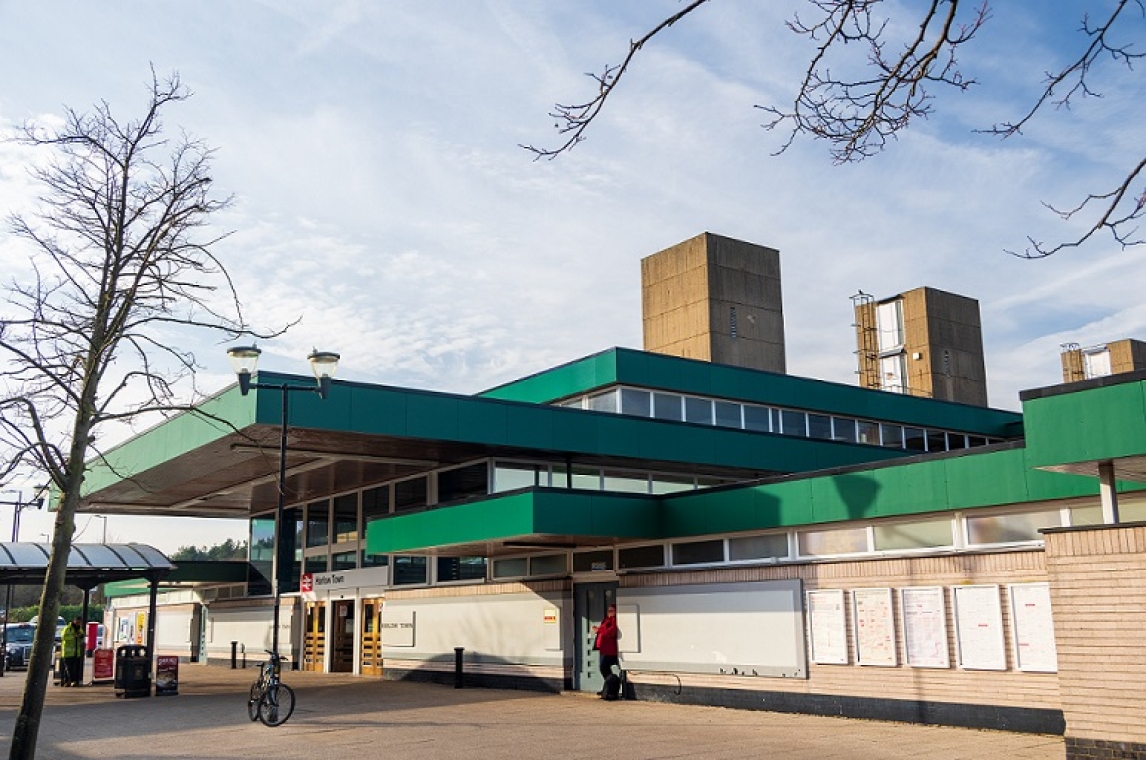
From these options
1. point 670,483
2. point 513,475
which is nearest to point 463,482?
point 513,475

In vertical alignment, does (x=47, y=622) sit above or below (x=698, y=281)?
below

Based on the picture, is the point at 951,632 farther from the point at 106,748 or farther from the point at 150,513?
the point at 150,513

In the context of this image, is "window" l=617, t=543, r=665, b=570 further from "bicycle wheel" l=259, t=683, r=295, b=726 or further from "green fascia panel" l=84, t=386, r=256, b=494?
"green fascia panel" l=84, t=386, r=256, b=494

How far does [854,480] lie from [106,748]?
12.3 metres

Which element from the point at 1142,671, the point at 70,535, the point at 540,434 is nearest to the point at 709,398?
the point at 540,434

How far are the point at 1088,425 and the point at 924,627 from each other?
5156 mm

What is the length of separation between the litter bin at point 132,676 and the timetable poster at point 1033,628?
19.9m

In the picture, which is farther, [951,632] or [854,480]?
[854,480]

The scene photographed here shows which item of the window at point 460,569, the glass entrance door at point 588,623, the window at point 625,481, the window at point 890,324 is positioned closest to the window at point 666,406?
the window at point 625,481

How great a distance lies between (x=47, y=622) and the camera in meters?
9.90

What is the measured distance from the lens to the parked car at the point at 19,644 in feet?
154

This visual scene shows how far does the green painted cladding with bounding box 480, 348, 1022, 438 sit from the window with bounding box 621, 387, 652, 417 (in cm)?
24

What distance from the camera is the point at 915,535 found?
17359 mm

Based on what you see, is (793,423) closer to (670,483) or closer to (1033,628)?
(670,483)
